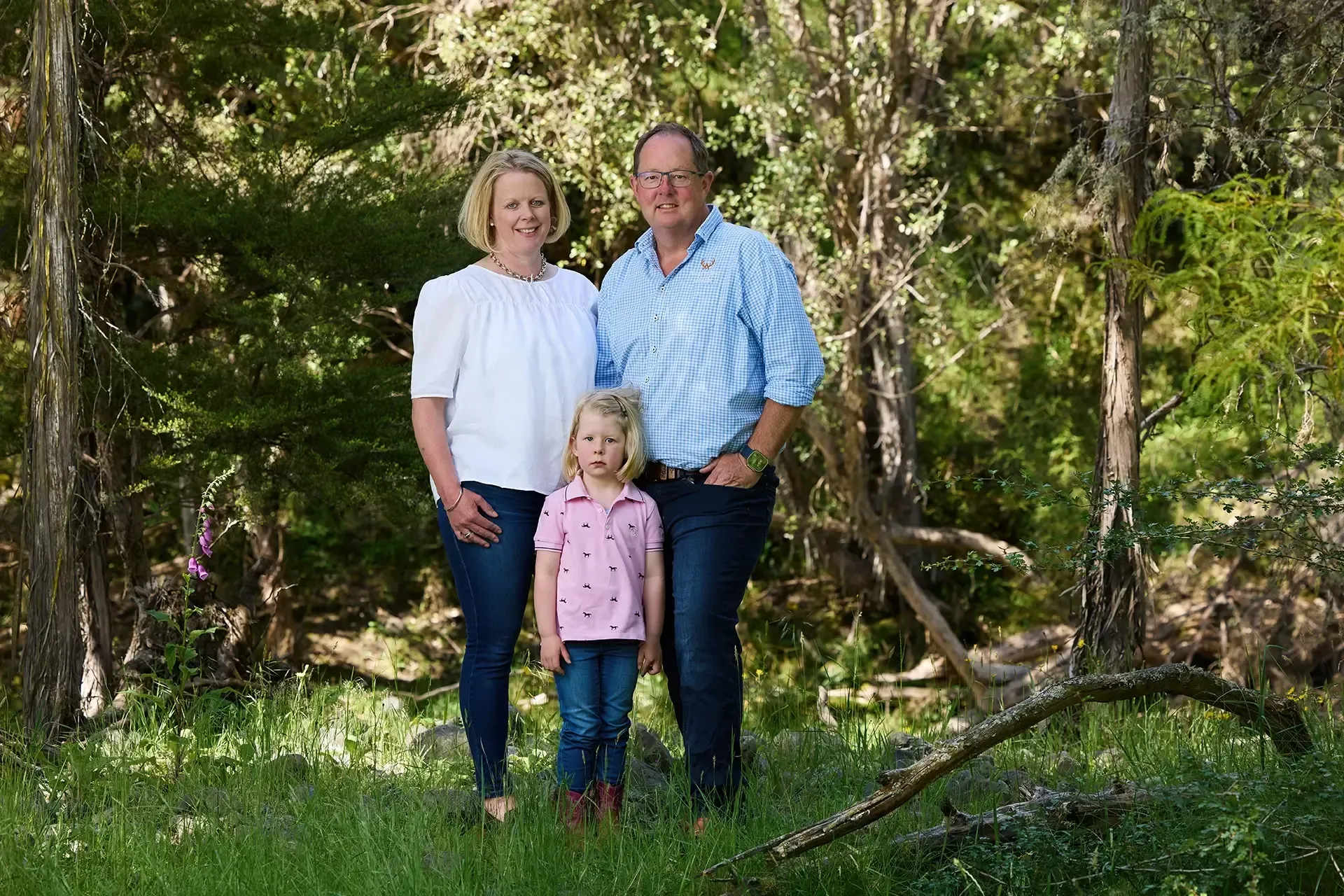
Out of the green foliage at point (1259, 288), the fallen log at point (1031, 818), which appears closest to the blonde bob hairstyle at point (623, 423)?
the fallen log at point (1031, 818)

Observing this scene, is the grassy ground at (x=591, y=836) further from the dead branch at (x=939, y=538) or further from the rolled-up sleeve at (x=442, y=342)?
the dead branch at (x=939, y=538)

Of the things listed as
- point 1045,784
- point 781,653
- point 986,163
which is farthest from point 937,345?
point 1045,784

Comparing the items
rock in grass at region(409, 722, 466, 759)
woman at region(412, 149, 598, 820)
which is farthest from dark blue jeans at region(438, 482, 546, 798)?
rock in grass at region(409, 722, 466, 759)

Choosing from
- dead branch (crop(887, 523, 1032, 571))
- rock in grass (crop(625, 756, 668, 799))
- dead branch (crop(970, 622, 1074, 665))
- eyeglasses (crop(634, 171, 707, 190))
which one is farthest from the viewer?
dead branch (crop(887, 523, 1032, 571))

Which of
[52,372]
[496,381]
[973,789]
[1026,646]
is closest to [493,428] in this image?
[496,381]

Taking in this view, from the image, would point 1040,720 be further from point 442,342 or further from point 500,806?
point 442,342

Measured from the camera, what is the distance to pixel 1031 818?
3078mm

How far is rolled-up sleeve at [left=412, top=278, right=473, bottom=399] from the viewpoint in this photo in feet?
11.3

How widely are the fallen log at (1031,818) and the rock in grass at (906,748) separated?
0.93 metres

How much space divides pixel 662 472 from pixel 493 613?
55 cm

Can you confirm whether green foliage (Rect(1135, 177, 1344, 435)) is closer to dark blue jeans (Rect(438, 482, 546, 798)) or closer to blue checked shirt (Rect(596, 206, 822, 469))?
blue checked shirt (Rect(596, 206, 822, 469))

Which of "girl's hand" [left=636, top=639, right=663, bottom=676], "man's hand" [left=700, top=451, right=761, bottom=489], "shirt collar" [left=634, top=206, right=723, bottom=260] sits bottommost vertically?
"girl's hand" [left=636, top=639, right=663, bottom=676]

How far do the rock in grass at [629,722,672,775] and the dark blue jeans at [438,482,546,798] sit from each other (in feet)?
2.94

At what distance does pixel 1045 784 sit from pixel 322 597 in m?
9.35
